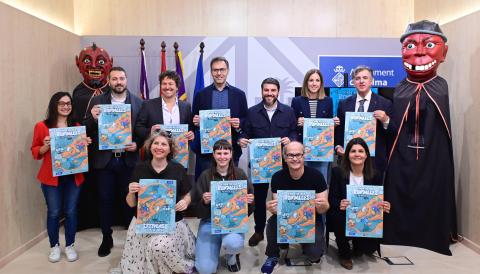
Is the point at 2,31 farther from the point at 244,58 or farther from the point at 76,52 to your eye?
the point at 244,58

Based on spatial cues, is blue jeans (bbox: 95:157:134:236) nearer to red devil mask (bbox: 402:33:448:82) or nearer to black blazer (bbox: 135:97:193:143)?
black blazer (bbox: 135:97:193:143)

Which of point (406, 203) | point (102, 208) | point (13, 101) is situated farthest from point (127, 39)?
point (406, 203)

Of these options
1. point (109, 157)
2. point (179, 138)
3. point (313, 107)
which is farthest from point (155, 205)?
point (313, 107)

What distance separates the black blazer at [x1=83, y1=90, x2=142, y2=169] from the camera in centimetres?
360

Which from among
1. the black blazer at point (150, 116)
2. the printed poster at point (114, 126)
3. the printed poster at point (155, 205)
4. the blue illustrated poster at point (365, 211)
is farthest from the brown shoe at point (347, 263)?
the printed poster at point (114, 126)

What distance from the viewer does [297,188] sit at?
3.21m

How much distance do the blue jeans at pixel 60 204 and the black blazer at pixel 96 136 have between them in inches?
10.7

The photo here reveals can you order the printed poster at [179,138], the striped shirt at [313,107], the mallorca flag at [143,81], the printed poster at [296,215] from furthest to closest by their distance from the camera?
the mallorca flag at [143,81], the striped shirt at [313,107], the printed poster at [179,138], the printed poster at [296,215]

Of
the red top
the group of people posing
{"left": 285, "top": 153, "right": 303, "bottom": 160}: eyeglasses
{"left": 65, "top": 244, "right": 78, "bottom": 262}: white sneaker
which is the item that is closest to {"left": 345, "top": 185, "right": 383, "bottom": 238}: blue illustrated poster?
the group of people posing

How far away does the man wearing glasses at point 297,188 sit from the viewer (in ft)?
10.3

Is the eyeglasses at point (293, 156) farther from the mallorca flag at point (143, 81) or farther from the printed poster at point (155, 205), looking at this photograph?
the mallorca flag at point (143, 81)

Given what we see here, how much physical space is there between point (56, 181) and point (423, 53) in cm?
361

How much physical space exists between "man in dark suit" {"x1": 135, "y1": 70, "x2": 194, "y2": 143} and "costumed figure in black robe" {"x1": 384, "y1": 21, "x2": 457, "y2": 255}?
203cm

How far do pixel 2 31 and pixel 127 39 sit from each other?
183 centimetres
